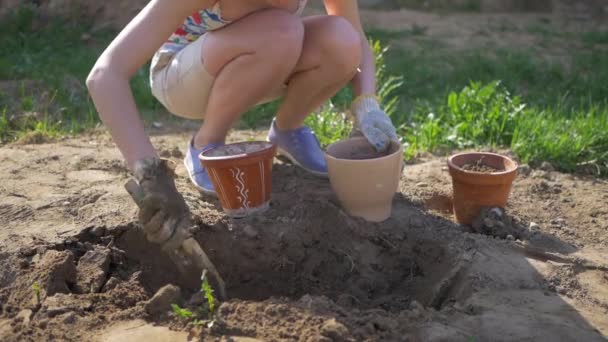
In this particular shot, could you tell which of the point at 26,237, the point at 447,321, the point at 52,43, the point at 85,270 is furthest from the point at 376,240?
the point at 52,43

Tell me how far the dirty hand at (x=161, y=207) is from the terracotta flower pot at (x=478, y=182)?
111cm

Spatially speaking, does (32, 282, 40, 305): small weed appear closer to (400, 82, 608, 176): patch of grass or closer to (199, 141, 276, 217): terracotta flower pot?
(199, 141, 276, 217): terracotta flower pot

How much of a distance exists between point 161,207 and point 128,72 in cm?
46

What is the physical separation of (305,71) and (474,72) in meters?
2.48

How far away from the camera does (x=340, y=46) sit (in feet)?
9.78

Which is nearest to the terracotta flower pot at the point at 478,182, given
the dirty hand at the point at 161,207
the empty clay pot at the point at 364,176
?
the empty clay pot at the point at 364,176

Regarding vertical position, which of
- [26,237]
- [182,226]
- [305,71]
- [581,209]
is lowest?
[581,209]

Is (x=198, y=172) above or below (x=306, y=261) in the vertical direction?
above

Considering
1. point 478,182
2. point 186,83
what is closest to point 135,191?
point 186,83

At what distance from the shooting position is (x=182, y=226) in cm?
231

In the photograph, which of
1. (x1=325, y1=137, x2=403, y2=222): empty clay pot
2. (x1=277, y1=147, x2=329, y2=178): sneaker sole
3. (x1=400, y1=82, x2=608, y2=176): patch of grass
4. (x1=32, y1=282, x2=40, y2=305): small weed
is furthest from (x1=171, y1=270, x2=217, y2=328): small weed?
(x1=400, y1=82, x2=608, y2=176): patch of grass

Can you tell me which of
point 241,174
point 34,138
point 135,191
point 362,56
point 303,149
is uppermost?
point 362,56

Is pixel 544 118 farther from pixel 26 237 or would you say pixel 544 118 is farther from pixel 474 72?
pixel 26 237

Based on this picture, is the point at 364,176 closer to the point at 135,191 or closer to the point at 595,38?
the point at 135,191
